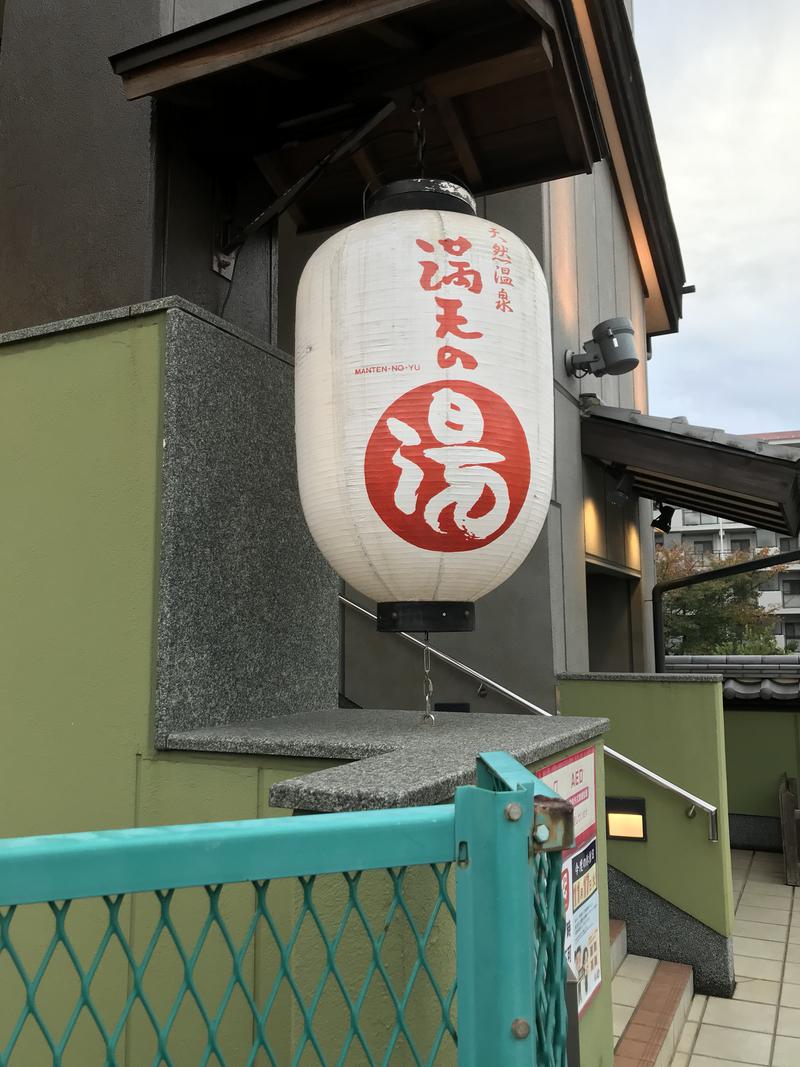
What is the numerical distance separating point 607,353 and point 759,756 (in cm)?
495

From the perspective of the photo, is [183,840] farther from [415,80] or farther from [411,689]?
[411,689]

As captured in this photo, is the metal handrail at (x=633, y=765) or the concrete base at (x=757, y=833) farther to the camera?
the concrete base at (x=757, y=833)

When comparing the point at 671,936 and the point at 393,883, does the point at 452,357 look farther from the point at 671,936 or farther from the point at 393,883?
the point at 671,936

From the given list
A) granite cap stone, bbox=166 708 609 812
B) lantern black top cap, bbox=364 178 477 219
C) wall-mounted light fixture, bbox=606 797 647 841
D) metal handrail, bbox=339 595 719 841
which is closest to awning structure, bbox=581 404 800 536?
metal handrail, bbox=339 595 719 841

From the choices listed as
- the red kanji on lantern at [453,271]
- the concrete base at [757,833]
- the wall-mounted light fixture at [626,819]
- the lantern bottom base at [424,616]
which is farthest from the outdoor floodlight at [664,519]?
the red kanji on lantern at [453,271]

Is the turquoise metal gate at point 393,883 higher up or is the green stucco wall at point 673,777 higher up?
the turquoise metal gate at point 393,883

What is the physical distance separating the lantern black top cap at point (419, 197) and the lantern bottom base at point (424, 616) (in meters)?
1.20

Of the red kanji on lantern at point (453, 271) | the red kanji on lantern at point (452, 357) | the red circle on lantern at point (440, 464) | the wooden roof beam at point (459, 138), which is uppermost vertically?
the wooden roof beam at point (459, 138)

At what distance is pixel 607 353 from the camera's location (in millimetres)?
7027

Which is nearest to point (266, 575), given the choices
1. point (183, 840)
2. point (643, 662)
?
point (183, 840)

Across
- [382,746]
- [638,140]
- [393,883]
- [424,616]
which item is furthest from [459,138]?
[638,140]

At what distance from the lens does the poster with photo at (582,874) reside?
8.64 feet

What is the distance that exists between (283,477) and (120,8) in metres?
2.24

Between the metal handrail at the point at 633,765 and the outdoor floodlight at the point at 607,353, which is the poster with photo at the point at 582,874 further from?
the outdoor floodlight at the point at 607,353
